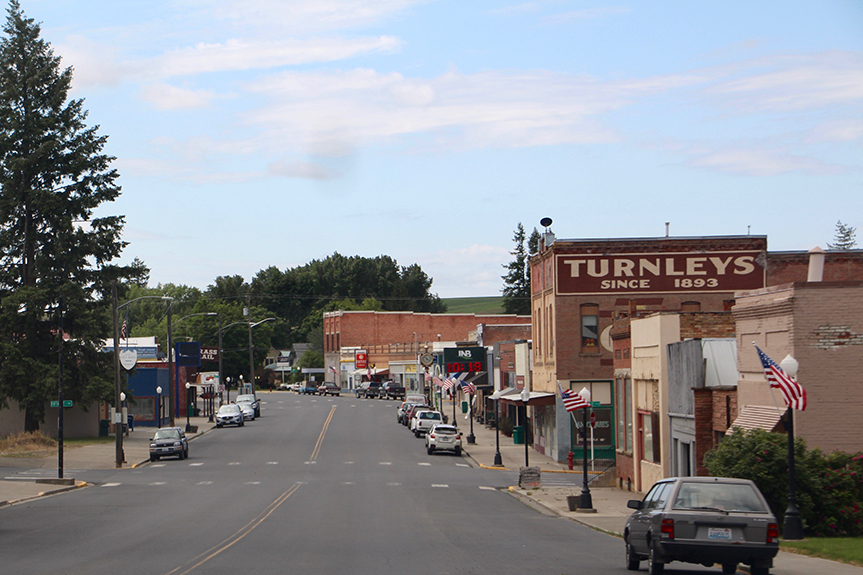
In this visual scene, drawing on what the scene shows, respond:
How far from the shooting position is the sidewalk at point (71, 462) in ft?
109

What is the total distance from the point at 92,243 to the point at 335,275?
122 metres

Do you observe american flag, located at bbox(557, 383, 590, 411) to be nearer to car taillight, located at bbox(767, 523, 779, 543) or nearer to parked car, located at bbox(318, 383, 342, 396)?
car taillight, located at bbox(767, 523, 779, 543)

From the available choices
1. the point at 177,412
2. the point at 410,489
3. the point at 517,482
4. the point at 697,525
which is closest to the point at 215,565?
the point at 697,525

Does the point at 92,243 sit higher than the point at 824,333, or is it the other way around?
the point at 92,243

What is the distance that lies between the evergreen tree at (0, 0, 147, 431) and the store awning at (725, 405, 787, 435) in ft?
135

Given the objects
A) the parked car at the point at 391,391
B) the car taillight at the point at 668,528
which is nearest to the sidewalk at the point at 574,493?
the car taillight at the point at 668,528

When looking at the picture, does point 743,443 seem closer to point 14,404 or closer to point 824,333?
point 824,333

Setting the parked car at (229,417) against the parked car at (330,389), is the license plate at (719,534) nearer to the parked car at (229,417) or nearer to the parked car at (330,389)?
the parked car at (229,417)

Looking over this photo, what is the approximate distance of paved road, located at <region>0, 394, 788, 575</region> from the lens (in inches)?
643

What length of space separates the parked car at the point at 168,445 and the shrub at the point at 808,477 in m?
33.3

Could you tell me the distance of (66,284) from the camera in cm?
5497

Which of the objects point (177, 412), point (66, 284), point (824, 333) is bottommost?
point (177, 412)

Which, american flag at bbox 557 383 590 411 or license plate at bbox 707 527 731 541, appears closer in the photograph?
license plate at bbox 707 527 731 541

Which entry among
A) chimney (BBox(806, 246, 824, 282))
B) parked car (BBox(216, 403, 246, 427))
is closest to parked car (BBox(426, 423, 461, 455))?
parked car (BBox(216, 403, 246, 427))
